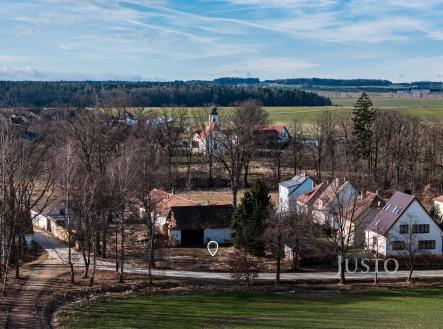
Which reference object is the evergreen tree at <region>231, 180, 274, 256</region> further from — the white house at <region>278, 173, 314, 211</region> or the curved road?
the white house at <region>278, 173, 314, 211</region>

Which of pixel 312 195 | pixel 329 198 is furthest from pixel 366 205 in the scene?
pixel 312 195

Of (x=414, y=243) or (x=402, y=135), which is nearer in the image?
(x=414, y=243)

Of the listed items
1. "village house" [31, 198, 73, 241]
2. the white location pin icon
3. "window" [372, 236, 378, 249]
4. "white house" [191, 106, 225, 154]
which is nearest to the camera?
"window" [372, 236, 378, 249]

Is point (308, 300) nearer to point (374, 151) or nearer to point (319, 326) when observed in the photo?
point (319, 326)

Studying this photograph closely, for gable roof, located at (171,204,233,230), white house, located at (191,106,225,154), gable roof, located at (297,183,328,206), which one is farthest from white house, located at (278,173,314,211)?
white house, located at (191,106,225,154)

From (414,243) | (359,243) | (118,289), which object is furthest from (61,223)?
(414,243)

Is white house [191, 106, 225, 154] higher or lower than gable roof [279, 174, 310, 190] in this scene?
higher

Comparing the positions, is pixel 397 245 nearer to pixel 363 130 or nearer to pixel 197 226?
pixel 197 226
